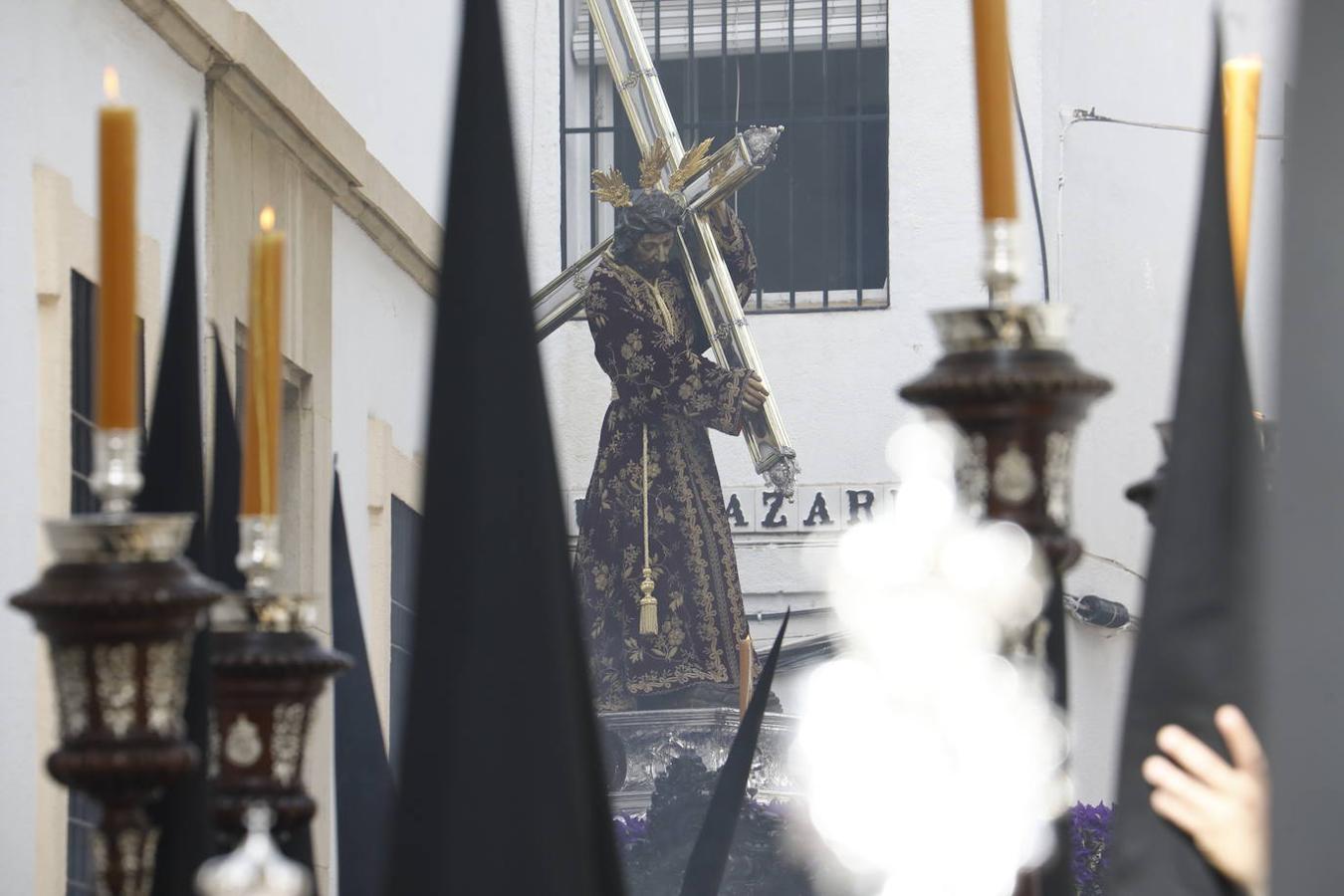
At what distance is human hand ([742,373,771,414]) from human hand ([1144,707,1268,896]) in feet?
24.0

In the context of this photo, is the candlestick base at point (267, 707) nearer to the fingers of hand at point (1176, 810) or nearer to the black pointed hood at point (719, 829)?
the fingers of hand at point (1176, 810)

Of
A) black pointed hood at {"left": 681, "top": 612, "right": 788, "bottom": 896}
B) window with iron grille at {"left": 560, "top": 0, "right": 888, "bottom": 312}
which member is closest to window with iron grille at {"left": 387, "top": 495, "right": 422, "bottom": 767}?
window with iron grille at {"left": 560, "top": 0, "right": 888, "bottom": 312}

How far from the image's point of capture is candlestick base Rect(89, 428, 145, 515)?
1.46 metres

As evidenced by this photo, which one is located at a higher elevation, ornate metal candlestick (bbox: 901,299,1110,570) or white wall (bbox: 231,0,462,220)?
white wall (bbox: 231,0,462,220)

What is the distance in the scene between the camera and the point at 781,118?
9906mm

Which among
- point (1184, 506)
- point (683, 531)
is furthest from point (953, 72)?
point (1184, 506)

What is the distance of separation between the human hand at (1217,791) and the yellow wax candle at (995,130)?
35 cm

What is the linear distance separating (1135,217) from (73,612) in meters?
8.67

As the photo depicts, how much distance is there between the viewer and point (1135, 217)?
9.70 metres

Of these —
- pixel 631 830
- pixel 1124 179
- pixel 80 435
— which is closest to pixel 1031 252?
pixel 1124 179

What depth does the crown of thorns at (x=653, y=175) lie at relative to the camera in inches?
355

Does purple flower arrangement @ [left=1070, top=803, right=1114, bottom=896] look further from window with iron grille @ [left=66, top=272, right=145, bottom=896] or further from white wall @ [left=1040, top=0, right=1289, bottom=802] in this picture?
window with iron grille @ [left=66, top=272, right=145, bottom=896]

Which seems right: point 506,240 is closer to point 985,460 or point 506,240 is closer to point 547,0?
point 985,460

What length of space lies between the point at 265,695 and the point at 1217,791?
705mm
